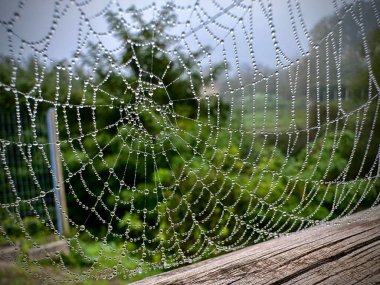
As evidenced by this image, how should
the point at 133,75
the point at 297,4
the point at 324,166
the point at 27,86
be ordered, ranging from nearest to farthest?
the point at 297,4 → the point at 27,86 → the point at 133,75 → the point at 324,166

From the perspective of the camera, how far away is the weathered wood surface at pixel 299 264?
2.76 ft

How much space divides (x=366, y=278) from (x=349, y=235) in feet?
0.66

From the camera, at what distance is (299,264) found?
90 centimetres

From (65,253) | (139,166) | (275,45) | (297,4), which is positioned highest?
(297,4)

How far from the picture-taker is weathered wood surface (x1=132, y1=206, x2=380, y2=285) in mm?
840

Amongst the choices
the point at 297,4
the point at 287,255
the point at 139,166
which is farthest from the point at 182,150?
the point at 287,255

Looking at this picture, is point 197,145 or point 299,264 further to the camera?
point 197,145

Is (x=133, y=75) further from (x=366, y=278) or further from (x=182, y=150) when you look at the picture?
(x=366, y=278)

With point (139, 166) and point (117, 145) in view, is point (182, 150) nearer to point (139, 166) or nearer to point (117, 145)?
point (139, 166)

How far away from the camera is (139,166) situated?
8.90 feet

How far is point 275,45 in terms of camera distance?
4.42ft

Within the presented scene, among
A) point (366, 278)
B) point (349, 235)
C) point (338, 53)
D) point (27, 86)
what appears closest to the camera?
point (366, 278)

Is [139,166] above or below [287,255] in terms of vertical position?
above

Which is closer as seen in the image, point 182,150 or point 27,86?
point 27,86
